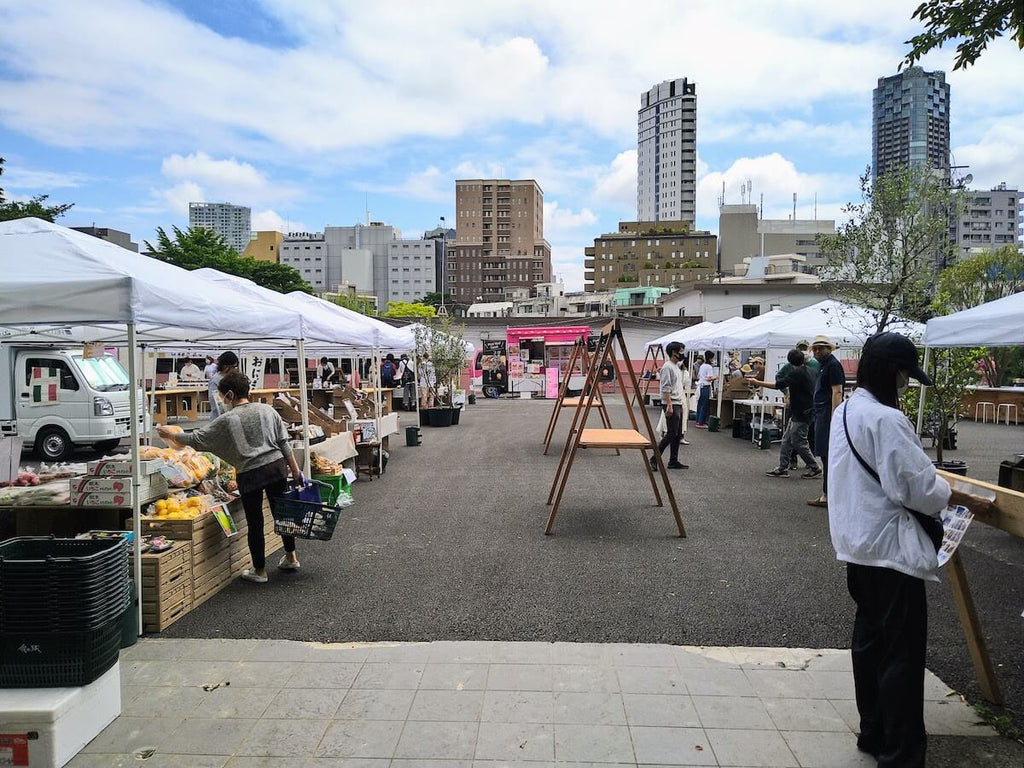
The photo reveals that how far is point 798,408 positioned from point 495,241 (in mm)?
128570

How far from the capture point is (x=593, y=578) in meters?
5.58

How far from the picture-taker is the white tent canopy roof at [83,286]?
4238 millimetres

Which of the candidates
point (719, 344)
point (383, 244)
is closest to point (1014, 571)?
point (719, 344)

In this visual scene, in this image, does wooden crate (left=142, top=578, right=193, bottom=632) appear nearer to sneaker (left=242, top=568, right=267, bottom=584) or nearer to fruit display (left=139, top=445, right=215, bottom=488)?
sneaker (left=242, top=568, right=267, bottom=584)

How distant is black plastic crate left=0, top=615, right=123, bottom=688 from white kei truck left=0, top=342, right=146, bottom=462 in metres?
11.6

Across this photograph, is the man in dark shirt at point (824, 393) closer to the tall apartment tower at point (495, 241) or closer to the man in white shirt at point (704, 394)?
the man in white shirt at point (704, 394)

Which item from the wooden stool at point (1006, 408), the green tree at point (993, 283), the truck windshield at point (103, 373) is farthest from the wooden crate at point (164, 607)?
the green tree at point (993, 283)

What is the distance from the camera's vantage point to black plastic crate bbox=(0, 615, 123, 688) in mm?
3156

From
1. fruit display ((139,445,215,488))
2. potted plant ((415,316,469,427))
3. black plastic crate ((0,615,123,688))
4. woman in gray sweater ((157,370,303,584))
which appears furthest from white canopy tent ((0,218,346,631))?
potted plant ((415,316,469,427))

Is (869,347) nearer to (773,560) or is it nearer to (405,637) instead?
→ (405,637)

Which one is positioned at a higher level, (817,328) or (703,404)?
(817,328)

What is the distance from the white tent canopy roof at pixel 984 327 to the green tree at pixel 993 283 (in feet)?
64.5

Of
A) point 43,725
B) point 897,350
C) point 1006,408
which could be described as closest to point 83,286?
point 43,725

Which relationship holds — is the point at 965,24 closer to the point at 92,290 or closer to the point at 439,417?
the point at 92,290
